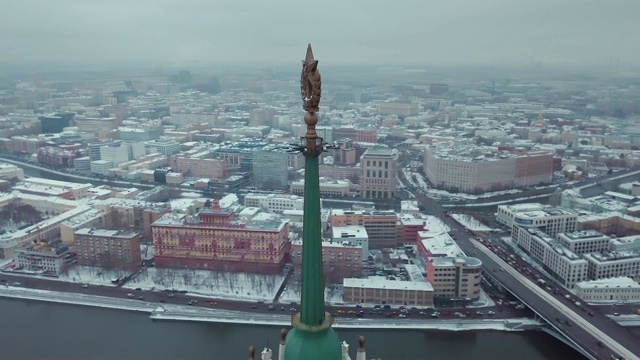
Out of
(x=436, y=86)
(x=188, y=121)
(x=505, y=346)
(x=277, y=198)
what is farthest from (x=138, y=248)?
(x=436, y=86)

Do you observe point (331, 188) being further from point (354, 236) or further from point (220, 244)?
point (220, 244)

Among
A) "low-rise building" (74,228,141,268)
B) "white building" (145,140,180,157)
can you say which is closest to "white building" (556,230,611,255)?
"low-rise building" (74,228,141,268)

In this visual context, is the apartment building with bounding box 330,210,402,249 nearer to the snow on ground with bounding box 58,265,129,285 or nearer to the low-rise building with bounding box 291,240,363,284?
the low-rise building with bounding box 291,240,363,284

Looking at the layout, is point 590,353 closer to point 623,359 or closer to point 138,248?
point 623,359

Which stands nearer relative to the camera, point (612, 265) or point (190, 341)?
point (190, 341)

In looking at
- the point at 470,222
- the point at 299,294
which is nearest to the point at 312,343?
the point at 299,294

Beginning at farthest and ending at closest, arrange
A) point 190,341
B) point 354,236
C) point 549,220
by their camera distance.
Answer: point 549,220
point 354,236
point 190,341

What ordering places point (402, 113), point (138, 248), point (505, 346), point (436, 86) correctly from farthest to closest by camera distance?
1. point (436, 86)
2. point (402, 113)
3. point (138, 248)
4. point (505, 346)
